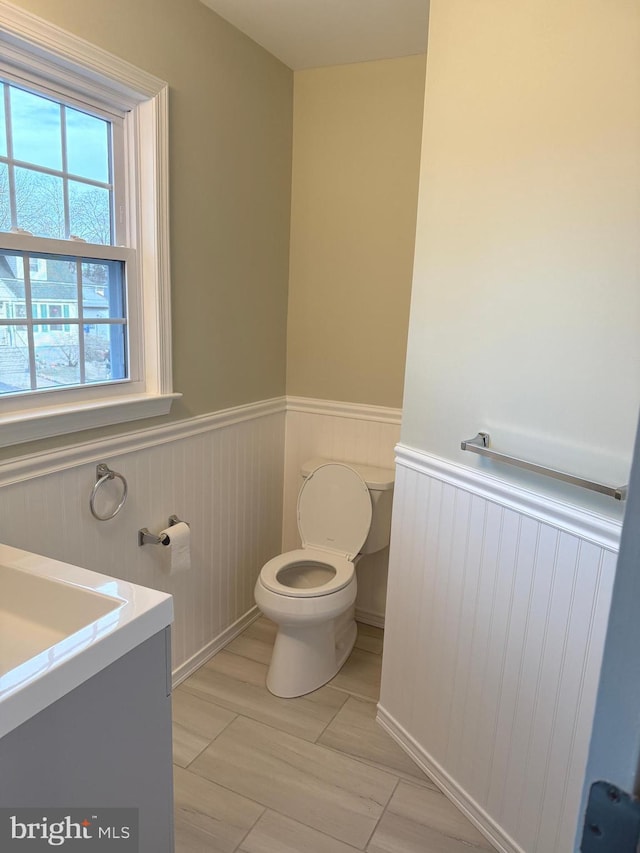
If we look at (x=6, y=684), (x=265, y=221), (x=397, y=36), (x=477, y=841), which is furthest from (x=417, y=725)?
(x=397, y=36)

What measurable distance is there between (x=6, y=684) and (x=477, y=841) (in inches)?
57.5

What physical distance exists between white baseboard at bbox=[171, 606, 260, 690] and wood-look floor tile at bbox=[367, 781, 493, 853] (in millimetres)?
937

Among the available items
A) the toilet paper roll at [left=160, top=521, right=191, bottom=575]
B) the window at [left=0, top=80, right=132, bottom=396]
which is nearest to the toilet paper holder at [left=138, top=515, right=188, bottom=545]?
the toilet paper roll at [left=160, top=521, right=191, bottom=575]

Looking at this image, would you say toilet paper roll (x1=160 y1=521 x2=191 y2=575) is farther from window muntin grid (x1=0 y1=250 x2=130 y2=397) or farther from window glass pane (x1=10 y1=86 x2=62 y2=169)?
window glass pane (x1=10 y1=86 x2=62 y2=169)

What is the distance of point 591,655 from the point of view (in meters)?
1.42

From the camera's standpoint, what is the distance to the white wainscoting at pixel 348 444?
9.00 feet

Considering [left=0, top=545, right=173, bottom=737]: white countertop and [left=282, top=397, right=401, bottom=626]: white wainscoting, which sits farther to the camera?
[left=282, top=397, right=401, bottom=626]: white wainscoting

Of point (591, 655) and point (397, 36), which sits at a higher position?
point (397, 36)

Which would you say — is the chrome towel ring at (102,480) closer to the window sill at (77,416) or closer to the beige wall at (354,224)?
the window sill at (77,416)

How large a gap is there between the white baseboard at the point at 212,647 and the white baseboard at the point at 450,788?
2.51 feet

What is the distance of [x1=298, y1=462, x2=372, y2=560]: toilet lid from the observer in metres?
2.57

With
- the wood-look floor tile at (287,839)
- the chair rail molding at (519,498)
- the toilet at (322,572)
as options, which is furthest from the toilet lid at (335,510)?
the wood-look floor tile at (287,839)

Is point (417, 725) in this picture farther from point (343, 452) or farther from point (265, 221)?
point (265, 221)

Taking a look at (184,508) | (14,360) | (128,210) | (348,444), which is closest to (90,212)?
(128,210)
